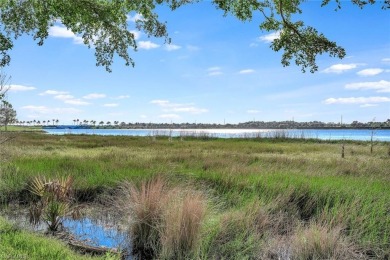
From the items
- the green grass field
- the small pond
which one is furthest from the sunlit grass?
the small pond

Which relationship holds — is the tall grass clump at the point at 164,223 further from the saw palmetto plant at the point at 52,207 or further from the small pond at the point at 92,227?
the saw palmetto plant at the point at 52,207

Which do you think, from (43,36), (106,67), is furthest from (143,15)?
(43,36)

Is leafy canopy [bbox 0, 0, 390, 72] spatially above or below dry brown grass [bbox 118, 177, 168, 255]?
above

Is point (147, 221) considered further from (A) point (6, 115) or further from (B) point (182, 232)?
(A) point (6, 115)

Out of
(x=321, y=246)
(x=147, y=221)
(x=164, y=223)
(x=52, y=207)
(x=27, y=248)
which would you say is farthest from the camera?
(x=52, y=207)

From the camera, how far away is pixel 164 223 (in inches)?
327

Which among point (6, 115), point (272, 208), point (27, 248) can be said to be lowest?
point (27, 248)

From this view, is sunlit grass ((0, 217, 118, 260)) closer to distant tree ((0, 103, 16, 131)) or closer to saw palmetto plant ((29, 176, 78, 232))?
saw palmetto plant ((29, 176, 78, 232))

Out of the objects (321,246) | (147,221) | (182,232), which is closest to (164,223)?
(147,221)

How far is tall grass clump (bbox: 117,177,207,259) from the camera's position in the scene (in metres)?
7.67

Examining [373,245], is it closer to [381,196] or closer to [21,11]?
[381,196]

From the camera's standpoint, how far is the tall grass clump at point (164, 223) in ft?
25.2

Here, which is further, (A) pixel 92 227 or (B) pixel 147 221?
(A) pixel 92 227

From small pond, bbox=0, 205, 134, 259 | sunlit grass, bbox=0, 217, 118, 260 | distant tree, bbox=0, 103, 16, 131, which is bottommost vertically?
small pond, bbox=0, 205, 134, 259
